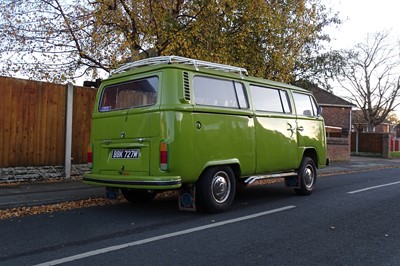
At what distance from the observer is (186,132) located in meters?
6.60

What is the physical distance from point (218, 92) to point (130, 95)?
1.61 m

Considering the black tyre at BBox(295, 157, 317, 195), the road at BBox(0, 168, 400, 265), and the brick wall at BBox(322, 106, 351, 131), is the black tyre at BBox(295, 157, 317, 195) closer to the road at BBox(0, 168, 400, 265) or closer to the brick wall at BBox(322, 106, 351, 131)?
the road at BBox(0, 168, 400, 265)

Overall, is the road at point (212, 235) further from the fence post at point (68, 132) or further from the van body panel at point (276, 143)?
the fence post at point (68, 132)

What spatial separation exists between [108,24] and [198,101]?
18.7ft

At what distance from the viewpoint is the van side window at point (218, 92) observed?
7.07 m

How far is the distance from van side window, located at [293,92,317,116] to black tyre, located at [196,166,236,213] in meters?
3.15

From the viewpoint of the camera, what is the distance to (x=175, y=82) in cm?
669

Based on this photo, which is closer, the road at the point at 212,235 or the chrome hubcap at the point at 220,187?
the road at the point at 212,235

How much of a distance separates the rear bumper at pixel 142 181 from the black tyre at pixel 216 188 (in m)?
0.63

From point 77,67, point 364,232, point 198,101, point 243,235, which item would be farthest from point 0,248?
point 77,67

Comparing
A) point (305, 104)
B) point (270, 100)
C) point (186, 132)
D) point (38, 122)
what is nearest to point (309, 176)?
point (305, 104)

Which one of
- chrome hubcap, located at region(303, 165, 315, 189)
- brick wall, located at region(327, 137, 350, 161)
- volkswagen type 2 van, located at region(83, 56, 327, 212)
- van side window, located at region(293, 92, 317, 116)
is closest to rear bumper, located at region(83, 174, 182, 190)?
volkswagen type 2 van, located at region(83, 56, 327, 212)

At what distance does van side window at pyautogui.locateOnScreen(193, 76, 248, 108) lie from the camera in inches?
278

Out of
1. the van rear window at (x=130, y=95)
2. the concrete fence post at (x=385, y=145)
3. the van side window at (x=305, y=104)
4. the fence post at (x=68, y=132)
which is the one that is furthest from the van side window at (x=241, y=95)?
the concrete fence post at (x=385, y=145)
